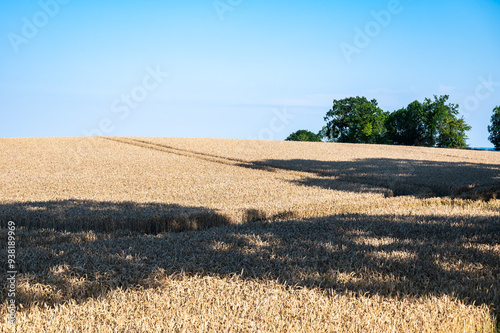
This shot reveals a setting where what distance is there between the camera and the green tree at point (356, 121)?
75.2 meters

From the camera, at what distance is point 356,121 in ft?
249

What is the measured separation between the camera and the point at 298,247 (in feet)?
22.0

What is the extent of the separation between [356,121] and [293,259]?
7353 centimetres

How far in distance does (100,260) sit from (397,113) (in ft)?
272

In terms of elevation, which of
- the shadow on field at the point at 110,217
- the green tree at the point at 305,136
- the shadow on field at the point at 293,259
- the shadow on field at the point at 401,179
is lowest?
the shadow on field at the point at 110,217

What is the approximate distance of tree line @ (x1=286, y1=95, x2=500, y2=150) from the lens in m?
70.5

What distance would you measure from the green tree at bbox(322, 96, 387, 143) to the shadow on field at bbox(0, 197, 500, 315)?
68957 mm

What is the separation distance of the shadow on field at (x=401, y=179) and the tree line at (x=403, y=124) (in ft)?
166

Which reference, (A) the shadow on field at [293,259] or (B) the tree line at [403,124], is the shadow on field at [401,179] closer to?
(A) the shadow on field at [293,259]

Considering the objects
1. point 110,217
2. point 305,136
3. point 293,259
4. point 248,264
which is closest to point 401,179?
point 110,217

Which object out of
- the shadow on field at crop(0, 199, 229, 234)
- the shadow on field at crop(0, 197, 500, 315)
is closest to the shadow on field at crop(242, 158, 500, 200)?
the shadow on field at crop(0, 199, 229, 234)

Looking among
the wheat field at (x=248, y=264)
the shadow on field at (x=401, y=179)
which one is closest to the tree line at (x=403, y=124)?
the shadow on field at (x=401, y=179)

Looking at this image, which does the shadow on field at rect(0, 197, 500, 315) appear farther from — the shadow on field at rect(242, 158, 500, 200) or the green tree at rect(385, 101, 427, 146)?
the green tree at rect(385, 101, 427, 146)

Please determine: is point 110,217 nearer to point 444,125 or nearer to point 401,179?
point 401,179
